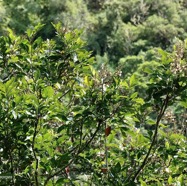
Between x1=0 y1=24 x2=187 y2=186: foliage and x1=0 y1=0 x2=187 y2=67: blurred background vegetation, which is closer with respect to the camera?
x1=0 y1=24 x2=187 y2=186: foliage

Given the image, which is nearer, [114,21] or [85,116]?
[85,116]

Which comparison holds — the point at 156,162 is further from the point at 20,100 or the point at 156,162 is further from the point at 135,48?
the point at 135,48

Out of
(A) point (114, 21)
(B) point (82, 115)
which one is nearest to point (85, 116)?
(B) point (82, 115)

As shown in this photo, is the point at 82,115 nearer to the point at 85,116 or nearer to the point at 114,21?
the point at 85,116

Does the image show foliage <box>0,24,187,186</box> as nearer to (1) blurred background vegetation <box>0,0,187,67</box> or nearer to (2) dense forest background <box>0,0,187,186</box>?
(2) dense forest background <box>0,0,187,186</box>

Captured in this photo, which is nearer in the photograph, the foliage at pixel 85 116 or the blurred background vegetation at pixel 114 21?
the foliage at pixel 85 116

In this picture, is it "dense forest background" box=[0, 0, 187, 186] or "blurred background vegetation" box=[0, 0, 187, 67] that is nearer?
"dense forest background" box=[0, 0, 187, 186]

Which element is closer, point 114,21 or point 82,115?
point 82,115

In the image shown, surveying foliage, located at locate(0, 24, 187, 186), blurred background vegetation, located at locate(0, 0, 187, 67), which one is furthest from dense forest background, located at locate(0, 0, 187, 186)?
blurred background vegetation, located at locate(0, 0, 187, 67)

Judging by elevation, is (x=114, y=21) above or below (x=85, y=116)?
below

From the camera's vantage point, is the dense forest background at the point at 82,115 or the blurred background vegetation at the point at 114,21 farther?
the blurred background vegetation at the point at 114,21

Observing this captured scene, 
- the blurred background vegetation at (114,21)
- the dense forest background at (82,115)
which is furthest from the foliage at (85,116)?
the blurred background vegetation at (114,21)

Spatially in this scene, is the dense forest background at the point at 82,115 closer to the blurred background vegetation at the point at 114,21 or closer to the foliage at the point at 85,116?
the foliage at the point at 85,116

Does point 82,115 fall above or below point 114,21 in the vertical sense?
above
